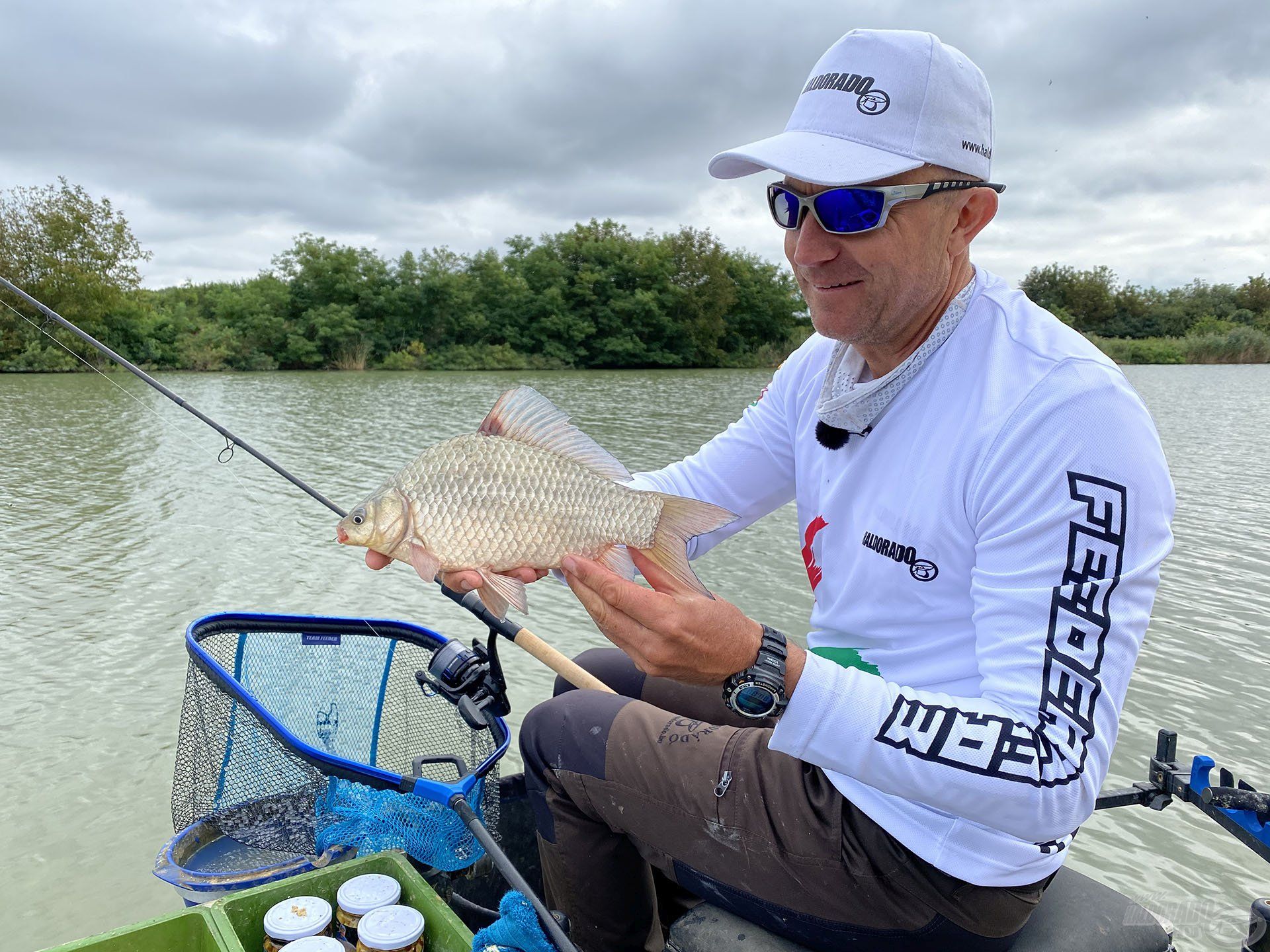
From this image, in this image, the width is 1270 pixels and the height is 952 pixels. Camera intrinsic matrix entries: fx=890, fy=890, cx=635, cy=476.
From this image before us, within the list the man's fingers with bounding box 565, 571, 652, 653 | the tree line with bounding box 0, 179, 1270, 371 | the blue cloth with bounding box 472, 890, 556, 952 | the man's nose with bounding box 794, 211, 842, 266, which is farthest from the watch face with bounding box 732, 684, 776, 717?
the tree line with bounding box 0, 179, 1270, 371

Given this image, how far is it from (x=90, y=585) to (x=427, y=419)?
8.68 meters

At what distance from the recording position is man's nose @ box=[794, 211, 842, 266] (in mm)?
1606

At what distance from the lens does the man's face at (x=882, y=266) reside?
1548 mm

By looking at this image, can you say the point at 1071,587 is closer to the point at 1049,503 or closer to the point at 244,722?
the point at 1049,503

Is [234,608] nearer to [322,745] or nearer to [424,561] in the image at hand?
[322,745]

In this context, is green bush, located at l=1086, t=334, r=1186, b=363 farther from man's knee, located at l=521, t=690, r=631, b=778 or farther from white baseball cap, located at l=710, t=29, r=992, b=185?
man's knee, located at l=521, t=690, r=631, b=778

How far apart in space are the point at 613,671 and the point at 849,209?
4.02 feet

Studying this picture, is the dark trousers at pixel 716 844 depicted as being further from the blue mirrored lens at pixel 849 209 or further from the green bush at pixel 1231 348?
the green bush at pixel 1231 348

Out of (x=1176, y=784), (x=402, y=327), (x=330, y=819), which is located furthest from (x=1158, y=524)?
(x=402, y=327)

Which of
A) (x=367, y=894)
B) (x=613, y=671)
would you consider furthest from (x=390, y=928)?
(x=613, y=671)

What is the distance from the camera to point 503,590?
175 cm

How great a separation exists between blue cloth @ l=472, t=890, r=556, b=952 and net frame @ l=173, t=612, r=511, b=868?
0.26 meters

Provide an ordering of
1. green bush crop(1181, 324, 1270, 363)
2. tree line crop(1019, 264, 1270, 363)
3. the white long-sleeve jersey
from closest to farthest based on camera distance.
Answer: the white long-sleeve jersey, green bush crop(1181, 324, 1270, 363), tree line crop(1019, 264, 1270, 363)

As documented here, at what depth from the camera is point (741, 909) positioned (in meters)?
1.55
